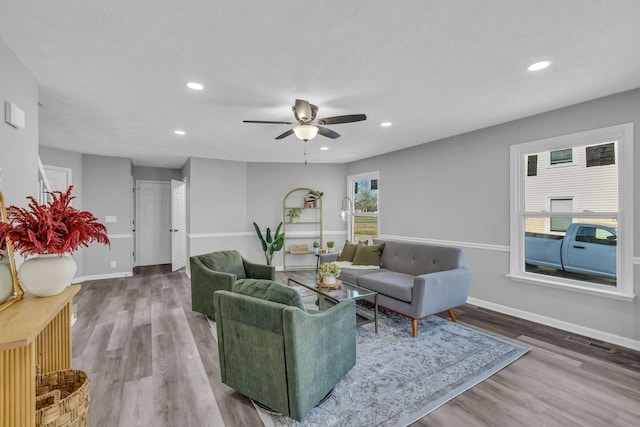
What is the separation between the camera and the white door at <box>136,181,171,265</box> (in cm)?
712

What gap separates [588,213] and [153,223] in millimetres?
8012

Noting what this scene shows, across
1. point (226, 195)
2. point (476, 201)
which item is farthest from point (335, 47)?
point (226, 195)

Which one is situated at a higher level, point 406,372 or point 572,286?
point 572,286

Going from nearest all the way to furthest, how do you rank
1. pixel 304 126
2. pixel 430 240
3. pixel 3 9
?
1. pixel 3 9
2. pixel 304 126
3. pixel 430 240

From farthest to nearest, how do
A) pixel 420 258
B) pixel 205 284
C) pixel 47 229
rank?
pixel 420 258
pixel 205 284
pixel 47 229

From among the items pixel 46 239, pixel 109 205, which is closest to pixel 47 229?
pixel 46 239

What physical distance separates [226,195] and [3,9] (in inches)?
182

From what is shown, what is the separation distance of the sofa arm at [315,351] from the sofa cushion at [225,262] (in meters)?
2.13

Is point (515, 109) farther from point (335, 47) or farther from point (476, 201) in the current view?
point (335, 47)

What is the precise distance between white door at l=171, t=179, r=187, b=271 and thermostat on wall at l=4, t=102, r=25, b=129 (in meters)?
4.06

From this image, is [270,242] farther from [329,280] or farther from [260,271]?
[329,280]

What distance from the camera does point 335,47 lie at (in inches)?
80.5

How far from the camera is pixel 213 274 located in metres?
3.47

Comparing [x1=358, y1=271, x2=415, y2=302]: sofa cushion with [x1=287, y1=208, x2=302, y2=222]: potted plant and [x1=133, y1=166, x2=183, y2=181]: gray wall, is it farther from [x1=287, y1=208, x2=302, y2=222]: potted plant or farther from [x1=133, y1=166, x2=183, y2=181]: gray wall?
[x1=133, y1=166, x2=183, y2=181]: gray wall
